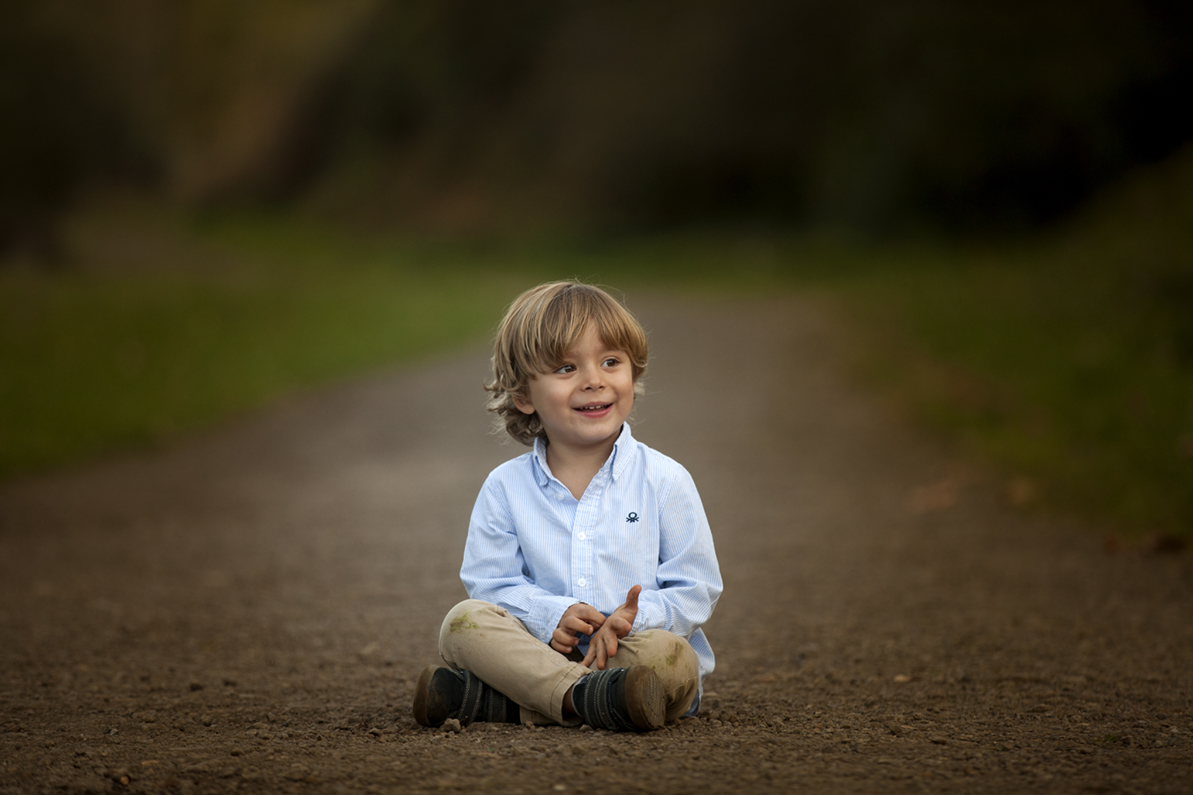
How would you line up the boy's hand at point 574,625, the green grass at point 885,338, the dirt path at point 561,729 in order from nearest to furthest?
the dirt path at point 561,729, the boy's hand at point 574,625, the green grass at point 885,338

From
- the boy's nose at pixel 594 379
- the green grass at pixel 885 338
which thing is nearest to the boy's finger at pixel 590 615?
the boy's nose at pixel 594 379

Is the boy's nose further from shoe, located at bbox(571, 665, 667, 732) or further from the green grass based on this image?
the green grass

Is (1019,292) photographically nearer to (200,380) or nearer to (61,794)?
(200,380)

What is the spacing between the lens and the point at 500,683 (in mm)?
2783

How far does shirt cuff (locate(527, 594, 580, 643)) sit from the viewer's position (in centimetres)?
278

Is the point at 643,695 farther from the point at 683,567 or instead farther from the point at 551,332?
the point at 551,332

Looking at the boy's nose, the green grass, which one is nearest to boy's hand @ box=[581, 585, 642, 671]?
the boy's nose

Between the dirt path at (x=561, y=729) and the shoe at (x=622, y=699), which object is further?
the shoe at (x=622, y=699)

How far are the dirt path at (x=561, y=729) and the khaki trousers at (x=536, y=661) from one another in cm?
11

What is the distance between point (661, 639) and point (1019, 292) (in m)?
12.7

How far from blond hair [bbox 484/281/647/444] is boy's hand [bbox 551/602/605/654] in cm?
58

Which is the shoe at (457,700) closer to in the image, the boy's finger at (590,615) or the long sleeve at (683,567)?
the boy's finger at (590,615)

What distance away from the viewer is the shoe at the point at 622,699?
2602mm

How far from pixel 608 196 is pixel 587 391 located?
2956cm
